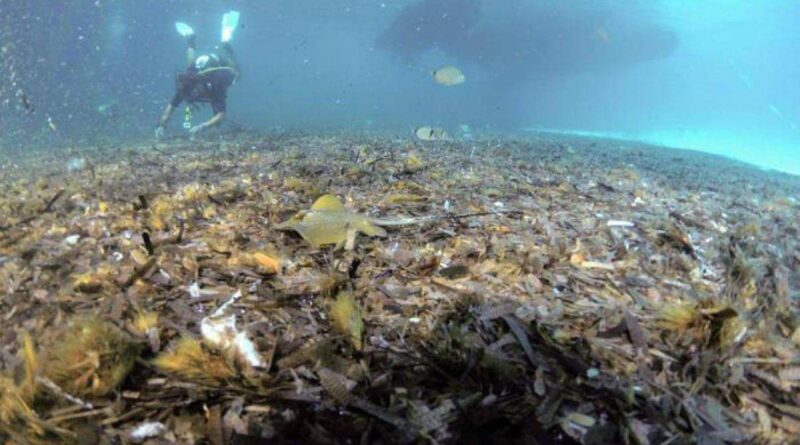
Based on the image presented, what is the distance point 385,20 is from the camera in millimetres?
50344

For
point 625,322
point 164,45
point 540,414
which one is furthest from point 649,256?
point 164,45

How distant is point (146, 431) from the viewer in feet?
5.22

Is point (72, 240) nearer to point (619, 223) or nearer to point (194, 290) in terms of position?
point (194, 290)

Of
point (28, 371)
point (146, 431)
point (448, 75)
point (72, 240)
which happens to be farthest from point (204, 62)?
point (146, 431)

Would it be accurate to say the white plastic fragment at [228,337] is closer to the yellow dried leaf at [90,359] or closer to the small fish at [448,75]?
the yellow dried leaf at [90,359]

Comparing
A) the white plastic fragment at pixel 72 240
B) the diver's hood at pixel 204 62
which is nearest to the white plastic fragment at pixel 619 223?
the white plastic fragment at pixel 72 240

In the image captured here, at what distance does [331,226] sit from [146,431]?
74.8 inches

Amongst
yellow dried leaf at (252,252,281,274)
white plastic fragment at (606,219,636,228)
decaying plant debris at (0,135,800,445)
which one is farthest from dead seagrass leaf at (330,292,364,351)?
white plastic fragment at (606,219,636,228)

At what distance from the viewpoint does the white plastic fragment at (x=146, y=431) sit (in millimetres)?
1571

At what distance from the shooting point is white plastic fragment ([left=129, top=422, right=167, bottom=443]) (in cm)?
157

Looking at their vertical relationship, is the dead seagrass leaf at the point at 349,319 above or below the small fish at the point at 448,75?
below

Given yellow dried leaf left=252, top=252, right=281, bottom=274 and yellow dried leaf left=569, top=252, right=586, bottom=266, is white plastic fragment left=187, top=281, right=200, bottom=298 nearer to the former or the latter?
yellow dried leaf left=252, top=252, right=281, bottom=274

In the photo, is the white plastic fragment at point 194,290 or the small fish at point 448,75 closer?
the white plastic fragment at point 194,290

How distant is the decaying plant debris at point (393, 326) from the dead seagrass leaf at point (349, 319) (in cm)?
1
